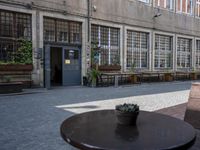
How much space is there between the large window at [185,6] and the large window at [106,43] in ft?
26.8

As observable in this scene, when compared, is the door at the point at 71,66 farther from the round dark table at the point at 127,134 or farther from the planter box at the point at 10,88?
the round dark table at the point at 127,134

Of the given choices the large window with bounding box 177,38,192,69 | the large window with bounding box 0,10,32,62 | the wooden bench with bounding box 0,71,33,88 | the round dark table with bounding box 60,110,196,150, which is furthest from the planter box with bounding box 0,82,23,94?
the large window with bounding box 177,38,192,69

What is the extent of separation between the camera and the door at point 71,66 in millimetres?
12805

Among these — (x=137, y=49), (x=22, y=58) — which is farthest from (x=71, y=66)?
(x=137, y=49)

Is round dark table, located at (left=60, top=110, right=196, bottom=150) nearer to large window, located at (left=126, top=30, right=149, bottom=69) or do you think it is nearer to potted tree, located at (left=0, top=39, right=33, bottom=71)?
potted tree, located at (left=0, top=39, right=33, bottom=71)

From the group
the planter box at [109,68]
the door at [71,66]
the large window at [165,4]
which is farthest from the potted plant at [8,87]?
the large window at [165,4]

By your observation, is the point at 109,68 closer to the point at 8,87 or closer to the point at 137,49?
the point at 137,49

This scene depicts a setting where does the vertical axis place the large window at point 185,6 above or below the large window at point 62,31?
above

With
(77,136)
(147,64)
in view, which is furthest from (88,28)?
(77,136)

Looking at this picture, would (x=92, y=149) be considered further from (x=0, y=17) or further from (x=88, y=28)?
(x=88, y=28)

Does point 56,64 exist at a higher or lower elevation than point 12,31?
lower

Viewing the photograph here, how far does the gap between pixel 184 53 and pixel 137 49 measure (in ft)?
21.5

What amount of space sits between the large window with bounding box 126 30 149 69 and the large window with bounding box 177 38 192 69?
14.6 ft

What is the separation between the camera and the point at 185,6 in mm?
20891
